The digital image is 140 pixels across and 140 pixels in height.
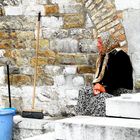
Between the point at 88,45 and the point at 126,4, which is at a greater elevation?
the point at 126,4

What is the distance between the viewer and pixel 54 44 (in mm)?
6879

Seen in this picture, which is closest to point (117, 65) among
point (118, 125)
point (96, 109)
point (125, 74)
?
point (125, 74)

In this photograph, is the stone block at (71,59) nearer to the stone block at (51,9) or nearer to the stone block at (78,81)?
the stone block at (78,81)

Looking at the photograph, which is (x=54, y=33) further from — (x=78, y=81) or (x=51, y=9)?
(x=78, y=81)

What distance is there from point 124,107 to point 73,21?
2448mm

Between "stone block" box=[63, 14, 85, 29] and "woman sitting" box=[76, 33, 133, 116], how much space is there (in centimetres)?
77

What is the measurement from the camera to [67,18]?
6781 millimetres

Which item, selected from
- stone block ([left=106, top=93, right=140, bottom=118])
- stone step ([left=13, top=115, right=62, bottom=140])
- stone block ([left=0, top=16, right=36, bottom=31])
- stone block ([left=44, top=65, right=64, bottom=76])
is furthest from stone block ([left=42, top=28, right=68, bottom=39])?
stone block ([left=106, top=93, right=140, bottom=118])

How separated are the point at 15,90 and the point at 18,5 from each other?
1.21 metres

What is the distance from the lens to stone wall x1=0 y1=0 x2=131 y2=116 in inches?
260

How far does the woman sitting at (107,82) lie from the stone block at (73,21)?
0.77 meters

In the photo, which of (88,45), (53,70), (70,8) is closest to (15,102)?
(53,70)

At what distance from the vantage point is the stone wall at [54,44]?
6.61 meters

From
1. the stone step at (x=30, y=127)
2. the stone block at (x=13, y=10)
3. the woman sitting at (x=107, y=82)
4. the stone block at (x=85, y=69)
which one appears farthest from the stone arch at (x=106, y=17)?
the stone step at (x=30, y=127)
